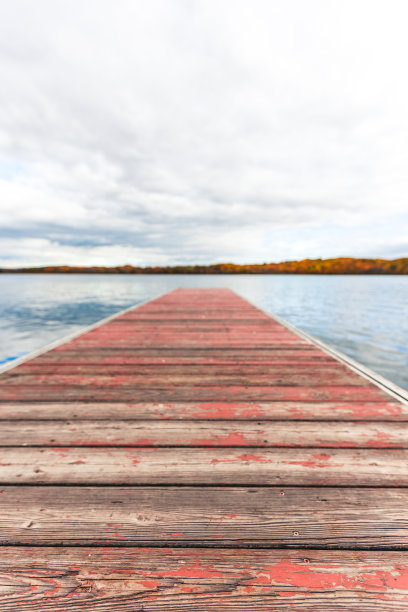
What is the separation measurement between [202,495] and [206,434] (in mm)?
524

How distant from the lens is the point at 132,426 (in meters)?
2.03

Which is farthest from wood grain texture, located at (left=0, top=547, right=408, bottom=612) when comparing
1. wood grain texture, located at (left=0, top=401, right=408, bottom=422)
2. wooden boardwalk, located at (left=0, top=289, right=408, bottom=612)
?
wood grain texture, located at (left=0, top=401, right=408, bottom=422)

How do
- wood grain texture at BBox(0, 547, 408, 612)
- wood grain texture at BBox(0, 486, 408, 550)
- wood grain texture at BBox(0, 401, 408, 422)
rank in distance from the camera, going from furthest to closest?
wood grain texture at BBox(0, 401, 408, 422)
wood grain texture at BBox(0, 486, 408, 550)
wood grain texture at BBox(0, 547, 408, 612)

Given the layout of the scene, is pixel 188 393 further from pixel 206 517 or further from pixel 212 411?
pixel 206 517

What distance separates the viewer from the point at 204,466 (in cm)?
164

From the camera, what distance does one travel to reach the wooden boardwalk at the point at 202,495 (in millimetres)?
1040

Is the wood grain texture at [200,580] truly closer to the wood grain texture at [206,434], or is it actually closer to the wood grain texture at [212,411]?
the wood grain texture at [206,434]

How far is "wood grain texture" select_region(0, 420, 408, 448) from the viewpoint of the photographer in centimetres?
185

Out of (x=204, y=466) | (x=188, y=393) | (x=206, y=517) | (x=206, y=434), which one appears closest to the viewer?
(x=206, y=517)

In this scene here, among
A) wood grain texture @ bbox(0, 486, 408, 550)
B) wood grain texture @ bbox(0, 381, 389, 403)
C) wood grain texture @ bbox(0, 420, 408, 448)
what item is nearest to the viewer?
wood grain texture @ bbox(0, 486, 408, 550)

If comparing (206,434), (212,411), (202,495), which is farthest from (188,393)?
(202,495)

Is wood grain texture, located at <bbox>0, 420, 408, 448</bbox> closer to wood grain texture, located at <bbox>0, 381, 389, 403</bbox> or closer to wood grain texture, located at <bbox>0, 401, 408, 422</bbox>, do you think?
wood grain texture, located at <bbox>0, 401, 408, 422</bbox>

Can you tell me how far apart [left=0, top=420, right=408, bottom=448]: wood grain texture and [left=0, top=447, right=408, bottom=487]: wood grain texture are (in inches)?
2.7

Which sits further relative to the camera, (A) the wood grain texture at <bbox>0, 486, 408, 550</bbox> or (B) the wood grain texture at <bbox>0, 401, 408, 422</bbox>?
(B) the wood grain texture at <bbox>0, 401, 408, 422</bbox>
